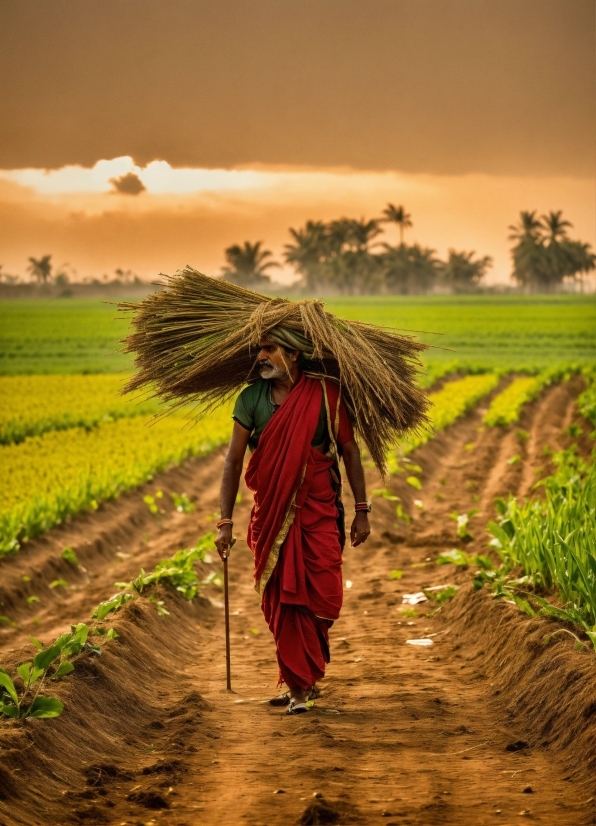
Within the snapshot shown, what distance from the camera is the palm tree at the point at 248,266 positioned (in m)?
26.9

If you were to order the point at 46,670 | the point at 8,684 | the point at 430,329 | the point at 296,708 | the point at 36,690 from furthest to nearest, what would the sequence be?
1. the point at 430,329
2. the point at 296,708
3. the point at 46,670
4. the point at 36,690
5. the point at 8,684

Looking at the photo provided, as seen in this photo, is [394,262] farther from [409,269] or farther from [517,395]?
[517,395]

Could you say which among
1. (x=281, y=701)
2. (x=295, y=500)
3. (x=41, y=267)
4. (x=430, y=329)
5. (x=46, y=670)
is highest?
(x=41, y=267)

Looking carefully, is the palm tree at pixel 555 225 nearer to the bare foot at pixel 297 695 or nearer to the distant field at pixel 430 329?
the distant field at pixel 430 329

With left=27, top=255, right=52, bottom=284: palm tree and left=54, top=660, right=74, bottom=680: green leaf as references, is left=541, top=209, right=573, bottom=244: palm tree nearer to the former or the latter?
left=27, top=255, right=52, bottom=284: palm tree

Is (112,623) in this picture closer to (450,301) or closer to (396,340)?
(396,340)

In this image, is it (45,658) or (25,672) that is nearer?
(25,672)

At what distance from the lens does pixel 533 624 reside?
18.4 ft

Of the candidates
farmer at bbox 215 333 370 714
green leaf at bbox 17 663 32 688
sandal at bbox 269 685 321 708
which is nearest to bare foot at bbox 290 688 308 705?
farmer at bbox 215 333 370 714

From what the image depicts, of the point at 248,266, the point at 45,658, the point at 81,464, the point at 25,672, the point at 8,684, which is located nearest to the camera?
the point at 8,684

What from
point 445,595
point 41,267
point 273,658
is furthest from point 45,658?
point 41,267

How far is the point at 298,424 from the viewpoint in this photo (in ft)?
17.0

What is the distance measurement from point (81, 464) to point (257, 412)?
24.9 ft

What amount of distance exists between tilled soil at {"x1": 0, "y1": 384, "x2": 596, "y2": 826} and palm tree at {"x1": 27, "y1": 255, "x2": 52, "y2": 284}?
10024 mm
